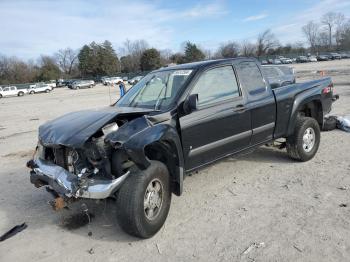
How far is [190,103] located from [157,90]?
95 centimetres

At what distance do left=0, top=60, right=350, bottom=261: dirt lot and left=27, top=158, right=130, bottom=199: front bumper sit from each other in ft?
2.07

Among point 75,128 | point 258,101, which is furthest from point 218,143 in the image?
Answer: point 75,128

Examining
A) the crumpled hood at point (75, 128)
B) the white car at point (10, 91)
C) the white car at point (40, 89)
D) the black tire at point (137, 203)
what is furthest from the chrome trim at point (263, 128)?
the white car at point (40, 89)

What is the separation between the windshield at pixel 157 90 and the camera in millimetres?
4814

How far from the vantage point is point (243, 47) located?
112 meters

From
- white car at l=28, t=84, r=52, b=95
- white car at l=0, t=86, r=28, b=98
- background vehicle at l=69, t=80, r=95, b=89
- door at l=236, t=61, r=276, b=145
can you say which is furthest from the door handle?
background vehicle at l=69, t=80, r=95, b=89

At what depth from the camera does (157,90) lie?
5188 millimetres

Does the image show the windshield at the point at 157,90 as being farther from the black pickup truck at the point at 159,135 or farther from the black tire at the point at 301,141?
the black tire at the point at 301,141

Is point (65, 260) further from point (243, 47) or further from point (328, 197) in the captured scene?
point (243, 47)

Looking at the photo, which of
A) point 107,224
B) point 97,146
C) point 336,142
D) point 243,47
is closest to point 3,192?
point 107,224

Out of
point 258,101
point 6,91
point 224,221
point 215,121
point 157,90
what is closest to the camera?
point 224,221

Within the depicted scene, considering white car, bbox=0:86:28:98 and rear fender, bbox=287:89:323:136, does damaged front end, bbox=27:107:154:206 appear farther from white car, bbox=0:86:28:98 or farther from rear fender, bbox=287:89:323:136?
white car, bbox=0:86:28:98

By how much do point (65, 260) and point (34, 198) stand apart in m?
2.12

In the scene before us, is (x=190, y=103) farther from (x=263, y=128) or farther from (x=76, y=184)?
(x=263, y=128)
